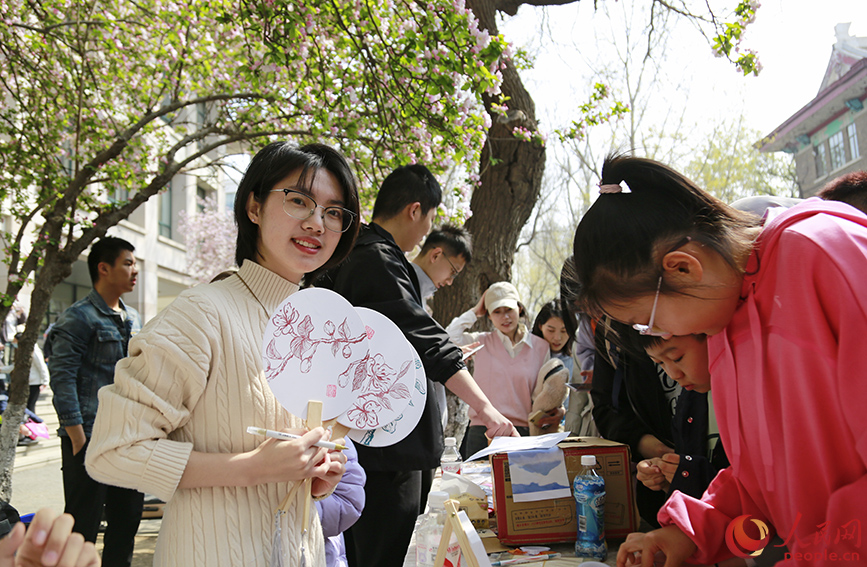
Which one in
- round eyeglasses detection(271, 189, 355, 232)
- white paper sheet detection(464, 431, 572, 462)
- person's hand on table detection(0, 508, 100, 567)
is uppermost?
round eyeglasses detection(271, 189, 355, 232)

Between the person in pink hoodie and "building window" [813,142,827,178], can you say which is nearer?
the person in pink hoodie

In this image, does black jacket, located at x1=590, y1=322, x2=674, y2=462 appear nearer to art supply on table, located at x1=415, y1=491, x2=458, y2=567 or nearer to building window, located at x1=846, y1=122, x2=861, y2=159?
art supply on table, located at x1=415, y1=491, x2=458, y2=567

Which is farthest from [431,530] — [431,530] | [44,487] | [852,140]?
[852,140]

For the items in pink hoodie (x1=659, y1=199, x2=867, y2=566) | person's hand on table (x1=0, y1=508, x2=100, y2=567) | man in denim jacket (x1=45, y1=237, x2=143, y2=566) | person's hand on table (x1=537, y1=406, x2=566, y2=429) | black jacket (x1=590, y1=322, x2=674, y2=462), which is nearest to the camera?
person's hand on table (x1=0, y1=508, x2=100, y2=567)

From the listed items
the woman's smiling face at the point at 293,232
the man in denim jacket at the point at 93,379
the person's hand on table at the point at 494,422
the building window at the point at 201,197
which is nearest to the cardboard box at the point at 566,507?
the person's hand on table at the point at 494,422

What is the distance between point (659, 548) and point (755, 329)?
0.56 m

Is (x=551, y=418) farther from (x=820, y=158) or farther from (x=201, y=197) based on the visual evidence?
(x=201, y=197)

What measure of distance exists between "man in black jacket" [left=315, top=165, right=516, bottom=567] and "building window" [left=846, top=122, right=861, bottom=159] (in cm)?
1831

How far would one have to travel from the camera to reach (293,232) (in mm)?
1429

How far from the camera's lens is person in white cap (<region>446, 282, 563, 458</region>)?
413 cm

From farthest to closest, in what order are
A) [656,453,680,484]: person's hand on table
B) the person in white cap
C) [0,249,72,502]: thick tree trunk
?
the person in white cap, [0,249,72,502]: thick tree trunk, [656,453,680,484]: person's hand on table

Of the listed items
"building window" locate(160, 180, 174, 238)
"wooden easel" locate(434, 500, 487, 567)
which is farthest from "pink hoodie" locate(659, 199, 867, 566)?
"building window" locate(160, 180, 174, 238)

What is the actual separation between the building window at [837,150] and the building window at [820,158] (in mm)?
376

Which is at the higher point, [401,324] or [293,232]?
[293,232]
